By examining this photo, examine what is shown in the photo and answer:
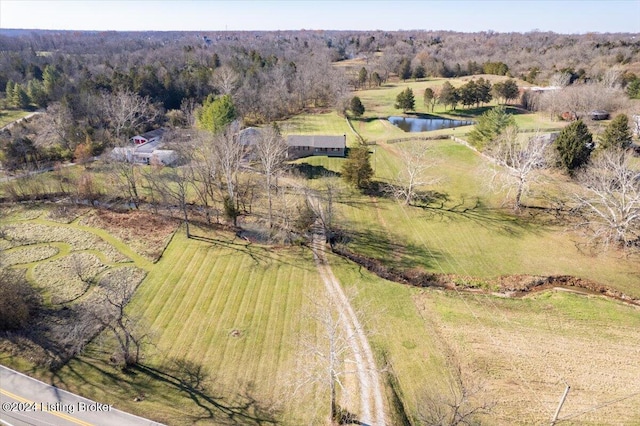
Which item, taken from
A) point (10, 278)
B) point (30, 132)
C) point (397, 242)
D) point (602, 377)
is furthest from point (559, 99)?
point (30, 132)

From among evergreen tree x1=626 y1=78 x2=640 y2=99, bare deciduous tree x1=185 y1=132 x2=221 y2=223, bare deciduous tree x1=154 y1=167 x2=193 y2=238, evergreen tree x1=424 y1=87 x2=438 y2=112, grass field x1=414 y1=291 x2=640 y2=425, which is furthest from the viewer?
evergreen tree x1=424 y1=87 x2=438 y2=112

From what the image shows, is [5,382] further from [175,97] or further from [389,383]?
[175,97]

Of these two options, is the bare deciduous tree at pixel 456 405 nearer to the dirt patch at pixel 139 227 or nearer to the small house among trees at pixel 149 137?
the dirt patch at pixel 139 227

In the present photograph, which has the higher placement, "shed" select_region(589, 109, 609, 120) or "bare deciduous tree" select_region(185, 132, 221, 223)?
"shed" select_region(589, 109, 609, 120)

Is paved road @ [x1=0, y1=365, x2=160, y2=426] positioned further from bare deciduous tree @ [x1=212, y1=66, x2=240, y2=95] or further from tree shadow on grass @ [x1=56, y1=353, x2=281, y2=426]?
bare deciduous tree @ [x1=212, y1=66, x2=240, y2=95]

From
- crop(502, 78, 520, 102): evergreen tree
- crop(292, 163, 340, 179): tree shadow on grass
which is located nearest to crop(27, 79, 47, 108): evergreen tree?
crop(292, 163, 340, 179): tree shadow on grass

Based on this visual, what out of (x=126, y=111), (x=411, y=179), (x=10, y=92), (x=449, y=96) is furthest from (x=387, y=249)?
(x=10, y=92)

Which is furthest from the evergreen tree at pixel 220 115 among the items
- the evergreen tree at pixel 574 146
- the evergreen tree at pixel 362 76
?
the evergreen tree at pixel 362 76

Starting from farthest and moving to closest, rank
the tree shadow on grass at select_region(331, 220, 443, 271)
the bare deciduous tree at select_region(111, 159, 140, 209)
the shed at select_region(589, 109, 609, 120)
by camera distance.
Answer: the shed at select_region(589, 109, 609, 120)
the bare deciduous tree at select_region(111, 159, 140, 209)
the tree shadow on grass at select_region(331, 220, 443, 271)
